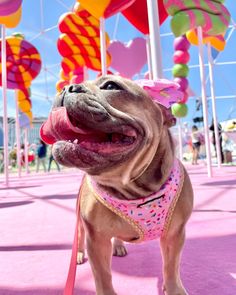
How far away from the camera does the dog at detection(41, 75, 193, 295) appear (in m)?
0.96

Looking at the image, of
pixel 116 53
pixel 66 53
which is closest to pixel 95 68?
pixel 66 53

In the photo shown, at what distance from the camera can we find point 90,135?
3.29 feet

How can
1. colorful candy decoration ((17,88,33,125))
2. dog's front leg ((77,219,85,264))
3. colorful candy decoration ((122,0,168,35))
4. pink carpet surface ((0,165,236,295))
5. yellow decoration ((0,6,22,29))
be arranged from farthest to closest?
colorful candy decoration ((17,88,33,125)) → yellow decoration ((0,6,22,29)) → colorful candy decoration ((122,0,168,35)) → dog's front leg ((77,219,85,264)) → pink carpet surface ((0,165,236,295))

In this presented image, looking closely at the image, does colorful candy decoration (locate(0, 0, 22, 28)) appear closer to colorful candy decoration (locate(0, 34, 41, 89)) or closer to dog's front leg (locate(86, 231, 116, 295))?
colorful candy decoration (locate(0, 34, 41, 89))

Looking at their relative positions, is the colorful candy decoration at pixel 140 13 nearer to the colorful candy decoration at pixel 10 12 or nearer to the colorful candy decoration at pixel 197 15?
the colorful candy decoration at pixel 197 15

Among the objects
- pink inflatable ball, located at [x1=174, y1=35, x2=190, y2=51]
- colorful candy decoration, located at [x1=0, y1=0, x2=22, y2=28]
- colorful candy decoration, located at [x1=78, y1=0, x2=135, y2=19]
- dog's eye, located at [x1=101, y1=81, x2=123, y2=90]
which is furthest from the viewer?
pink inflatable ball, located at [x1=174, y1=35, x2=190, y2=51]

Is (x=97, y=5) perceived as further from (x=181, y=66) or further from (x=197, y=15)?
(x=181, y=66)

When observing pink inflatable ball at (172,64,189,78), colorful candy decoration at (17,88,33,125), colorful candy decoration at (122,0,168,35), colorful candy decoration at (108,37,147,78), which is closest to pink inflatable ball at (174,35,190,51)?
pink inflatable ball at (172,64,189,78)

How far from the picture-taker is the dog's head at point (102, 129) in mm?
941

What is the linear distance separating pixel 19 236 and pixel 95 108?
5.27 ft

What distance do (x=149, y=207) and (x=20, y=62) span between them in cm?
745

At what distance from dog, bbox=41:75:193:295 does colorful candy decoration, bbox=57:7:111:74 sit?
5234 millimetres

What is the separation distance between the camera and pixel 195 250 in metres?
1.73

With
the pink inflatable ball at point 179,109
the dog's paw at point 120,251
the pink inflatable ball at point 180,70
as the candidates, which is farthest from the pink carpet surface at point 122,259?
the pink inflatable ball at point 180,70
